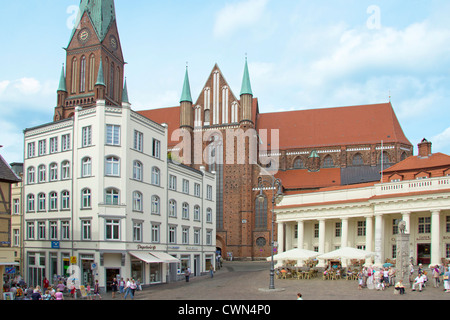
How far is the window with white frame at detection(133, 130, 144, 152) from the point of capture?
121 feet

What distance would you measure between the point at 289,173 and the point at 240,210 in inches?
423

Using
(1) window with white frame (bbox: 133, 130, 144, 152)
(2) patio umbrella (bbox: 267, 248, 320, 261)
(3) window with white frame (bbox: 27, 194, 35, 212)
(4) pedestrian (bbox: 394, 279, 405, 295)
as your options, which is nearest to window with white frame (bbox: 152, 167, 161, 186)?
(1) window with white frame (bbox: 133, 130, 144, 152)

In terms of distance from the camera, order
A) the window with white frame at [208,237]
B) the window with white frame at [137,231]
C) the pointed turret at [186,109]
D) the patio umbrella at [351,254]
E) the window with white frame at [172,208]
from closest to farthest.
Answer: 1. the patio umbrella at [351,254]
2. the window with white frame at [137,231]
3. the window with white frame at [172,208]
4. the window with white frame at [208,237]
5. the pointed turret at [186,109]

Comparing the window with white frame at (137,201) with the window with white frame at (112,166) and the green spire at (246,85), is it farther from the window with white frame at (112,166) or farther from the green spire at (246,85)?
the green spire at (246,85)

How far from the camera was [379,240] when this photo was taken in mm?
37688

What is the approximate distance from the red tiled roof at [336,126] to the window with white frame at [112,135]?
144 feet

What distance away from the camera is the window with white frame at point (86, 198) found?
34906mm

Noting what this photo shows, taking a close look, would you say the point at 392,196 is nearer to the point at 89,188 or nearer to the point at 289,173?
the point at 89,188

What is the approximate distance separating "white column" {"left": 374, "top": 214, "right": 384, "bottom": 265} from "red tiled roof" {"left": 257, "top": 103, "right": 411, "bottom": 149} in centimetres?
3373

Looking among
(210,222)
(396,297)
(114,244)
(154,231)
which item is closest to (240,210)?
(210,222)

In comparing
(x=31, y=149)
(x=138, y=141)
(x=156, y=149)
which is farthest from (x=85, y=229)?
(x=31, y=149)

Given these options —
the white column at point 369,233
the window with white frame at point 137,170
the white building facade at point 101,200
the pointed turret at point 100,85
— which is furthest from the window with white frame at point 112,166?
the pointed turret at point 100,85

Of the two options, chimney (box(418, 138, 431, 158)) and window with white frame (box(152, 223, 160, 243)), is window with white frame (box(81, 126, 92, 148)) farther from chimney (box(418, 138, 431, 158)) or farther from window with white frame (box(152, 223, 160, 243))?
chimney (box(418, 138, 431, 158))

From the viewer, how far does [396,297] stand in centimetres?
2405
